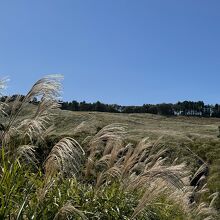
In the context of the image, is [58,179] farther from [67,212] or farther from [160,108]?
[160,108]

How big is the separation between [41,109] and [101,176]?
1811 millimetres

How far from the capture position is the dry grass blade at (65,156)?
7.08 m

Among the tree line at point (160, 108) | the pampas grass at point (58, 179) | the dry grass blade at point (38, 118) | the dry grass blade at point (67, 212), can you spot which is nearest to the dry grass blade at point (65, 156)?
the pampas grass at point (58, 179)

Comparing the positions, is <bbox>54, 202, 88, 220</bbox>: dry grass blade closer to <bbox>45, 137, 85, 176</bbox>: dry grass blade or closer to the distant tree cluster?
<bbox>45, 137, 85, 176</bbox>: dry grass blade

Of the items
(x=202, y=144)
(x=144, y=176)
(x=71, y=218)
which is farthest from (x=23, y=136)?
(x=202, y=144)

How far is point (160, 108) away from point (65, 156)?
119351 millimetres

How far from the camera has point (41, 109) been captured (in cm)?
774

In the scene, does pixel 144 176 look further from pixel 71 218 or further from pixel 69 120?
pixel 69 120

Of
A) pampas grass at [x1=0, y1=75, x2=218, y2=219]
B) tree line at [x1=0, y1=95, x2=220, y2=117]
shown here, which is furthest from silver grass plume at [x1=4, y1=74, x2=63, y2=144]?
tree line at [x1=0, y1=95, x2=220, y2=117]

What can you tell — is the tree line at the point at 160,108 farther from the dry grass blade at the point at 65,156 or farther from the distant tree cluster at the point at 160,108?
the dry grass blade at the point at 65,156

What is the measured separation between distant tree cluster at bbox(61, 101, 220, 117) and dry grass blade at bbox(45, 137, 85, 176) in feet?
338

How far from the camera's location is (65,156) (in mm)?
7055

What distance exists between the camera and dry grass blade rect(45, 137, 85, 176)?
7078mm

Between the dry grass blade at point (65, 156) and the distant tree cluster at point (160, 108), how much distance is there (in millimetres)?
103166
